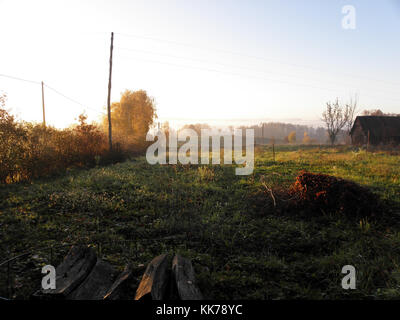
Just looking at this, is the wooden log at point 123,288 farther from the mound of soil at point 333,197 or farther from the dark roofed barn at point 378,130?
the dark roofed barn at point 378,130

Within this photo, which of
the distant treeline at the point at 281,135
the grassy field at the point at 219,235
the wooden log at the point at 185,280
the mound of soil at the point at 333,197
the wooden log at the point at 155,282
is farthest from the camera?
the distant treeline at the point at 281,135

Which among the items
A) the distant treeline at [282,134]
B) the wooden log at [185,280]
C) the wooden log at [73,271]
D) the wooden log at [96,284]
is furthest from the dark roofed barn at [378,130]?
the distant treeline at [282,134]

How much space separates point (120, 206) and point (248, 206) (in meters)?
3.76

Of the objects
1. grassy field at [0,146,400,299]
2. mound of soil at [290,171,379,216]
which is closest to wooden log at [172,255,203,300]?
grassy field at [0,146,400,299]

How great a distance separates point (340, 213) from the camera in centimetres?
644

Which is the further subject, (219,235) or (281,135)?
(281,135)

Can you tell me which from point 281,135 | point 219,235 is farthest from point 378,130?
point 281,135

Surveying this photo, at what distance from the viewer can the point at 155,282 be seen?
10.4 ft

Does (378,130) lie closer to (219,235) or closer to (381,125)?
(381,125)

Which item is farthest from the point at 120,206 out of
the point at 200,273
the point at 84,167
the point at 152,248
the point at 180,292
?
the point at 84,167

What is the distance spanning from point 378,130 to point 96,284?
114ft

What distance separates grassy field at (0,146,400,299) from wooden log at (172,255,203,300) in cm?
33

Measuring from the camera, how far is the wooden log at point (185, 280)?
305cm

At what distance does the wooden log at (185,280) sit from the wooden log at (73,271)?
Result: 125 cm
